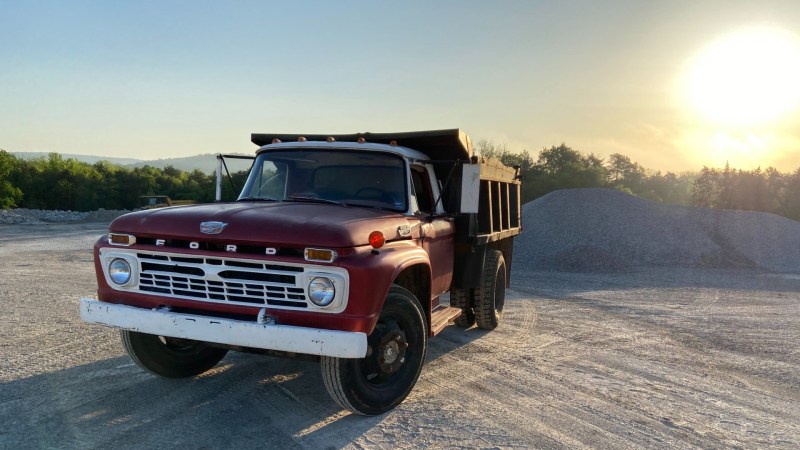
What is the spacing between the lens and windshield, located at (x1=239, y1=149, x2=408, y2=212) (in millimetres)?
5668

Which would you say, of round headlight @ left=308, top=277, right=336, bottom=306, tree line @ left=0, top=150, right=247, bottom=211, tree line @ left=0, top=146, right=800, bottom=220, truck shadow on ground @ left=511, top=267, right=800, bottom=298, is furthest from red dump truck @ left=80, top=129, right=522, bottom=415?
tree line @ left=0, top=150, right=247, bottom=211

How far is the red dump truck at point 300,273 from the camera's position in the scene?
4102 millimetres

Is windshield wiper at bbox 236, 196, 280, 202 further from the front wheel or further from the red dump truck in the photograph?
the front wheel

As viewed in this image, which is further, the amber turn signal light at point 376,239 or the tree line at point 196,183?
the tree line at point 196,183

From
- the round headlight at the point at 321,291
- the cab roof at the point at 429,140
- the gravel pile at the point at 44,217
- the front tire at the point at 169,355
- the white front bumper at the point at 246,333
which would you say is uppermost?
the cab roof at the point at 429,140

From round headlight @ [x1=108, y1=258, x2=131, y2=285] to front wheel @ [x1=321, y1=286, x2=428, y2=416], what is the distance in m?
1.69

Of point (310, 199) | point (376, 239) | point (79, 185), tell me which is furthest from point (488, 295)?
point (79, 185)

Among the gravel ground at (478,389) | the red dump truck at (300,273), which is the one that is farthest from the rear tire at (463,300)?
the red dump truck at (300,273)

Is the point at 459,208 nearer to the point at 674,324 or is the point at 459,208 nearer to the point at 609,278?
the point at 674,324

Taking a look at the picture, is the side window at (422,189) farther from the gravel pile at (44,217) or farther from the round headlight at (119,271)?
the gravel pile at (44,217)

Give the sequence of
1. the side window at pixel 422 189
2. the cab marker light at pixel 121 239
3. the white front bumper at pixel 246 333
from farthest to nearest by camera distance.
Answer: the side window at pixel 422 189, the cab marker light at pixel 121 239, the white front bumper at pixel 246 333

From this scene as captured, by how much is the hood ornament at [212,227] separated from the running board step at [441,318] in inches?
85.8

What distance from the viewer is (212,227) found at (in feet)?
14.0

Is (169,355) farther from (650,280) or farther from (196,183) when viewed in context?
(196,183)
